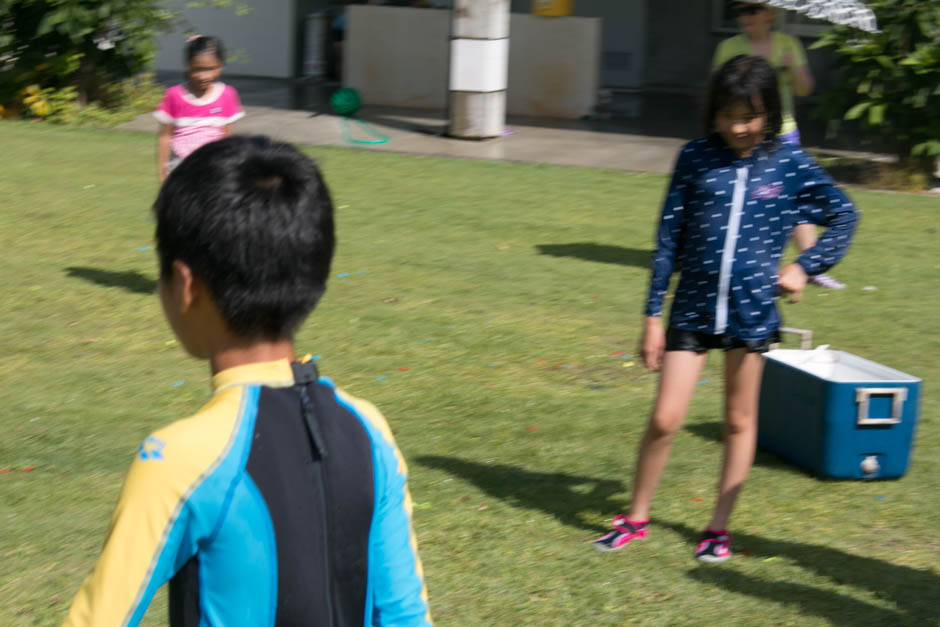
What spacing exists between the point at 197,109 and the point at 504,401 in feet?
10.0

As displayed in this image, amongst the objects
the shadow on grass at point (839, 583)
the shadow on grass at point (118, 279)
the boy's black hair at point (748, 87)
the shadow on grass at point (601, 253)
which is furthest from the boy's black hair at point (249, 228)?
the shadow on grass at point (601, 253)

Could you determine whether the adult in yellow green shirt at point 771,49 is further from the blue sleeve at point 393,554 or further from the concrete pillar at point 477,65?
the concrete pillar at point 477,65

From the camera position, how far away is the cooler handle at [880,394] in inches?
195

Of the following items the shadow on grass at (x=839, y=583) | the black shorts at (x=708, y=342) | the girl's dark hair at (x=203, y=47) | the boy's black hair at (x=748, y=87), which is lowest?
the shadow on grass at (x=839, y=583)

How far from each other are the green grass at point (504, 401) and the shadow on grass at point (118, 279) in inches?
1.3

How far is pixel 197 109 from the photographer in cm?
760

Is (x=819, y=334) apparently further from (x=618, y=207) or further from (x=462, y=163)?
(x=462, y=163)

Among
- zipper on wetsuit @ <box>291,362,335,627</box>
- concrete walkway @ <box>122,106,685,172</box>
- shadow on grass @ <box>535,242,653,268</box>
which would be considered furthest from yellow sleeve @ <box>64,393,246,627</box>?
concrete walkway @ <box>122,106,685,172</box>

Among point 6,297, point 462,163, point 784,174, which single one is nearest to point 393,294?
point 6,297

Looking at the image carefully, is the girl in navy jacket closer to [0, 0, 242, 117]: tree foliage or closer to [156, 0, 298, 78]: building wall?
[0, 0, 242, 117]: tree foliage

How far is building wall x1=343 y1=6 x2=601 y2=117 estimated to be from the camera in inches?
705

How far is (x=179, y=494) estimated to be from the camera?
1.62 m

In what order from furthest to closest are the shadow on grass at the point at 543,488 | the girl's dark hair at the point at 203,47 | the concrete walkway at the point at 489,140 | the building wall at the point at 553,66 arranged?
the building wall at the point at 553,66, the concrete walkway at the point at 489,140, the girl's dark hair at the point at 203,47, the shadow on grass at the point at 543,488

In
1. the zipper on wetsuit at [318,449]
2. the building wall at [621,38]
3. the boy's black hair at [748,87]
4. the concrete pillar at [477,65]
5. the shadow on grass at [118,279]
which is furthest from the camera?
the building wall at [621,38]
